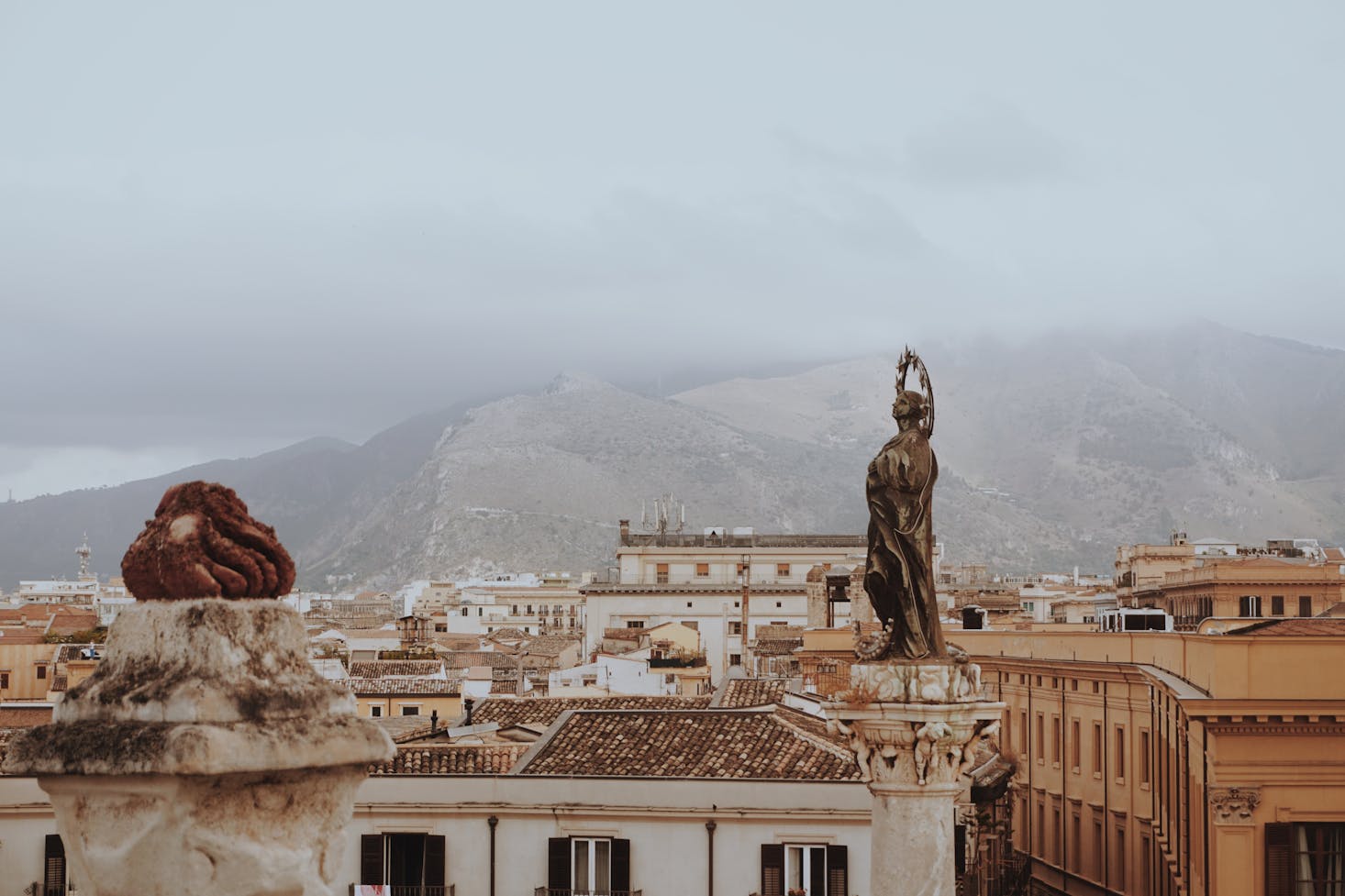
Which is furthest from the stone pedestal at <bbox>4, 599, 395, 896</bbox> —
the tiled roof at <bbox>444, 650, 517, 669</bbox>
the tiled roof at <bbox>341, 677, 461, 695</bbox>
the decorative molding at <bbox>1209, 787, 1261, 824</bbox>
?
the tiled roof at <bbox>444, 650, 517, 669</bbox>

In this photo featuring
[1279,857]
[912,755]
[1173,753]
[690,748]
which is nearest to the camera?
[912,755]

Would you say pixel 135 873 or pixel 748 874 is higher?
pixel 135 873

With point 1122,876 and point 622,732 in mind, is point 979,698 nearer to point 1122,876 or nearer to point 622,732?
point 622,732

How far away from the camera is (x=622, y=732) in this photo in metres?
30.1

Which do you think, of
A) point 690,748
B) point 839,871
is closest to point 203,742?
point 839,871

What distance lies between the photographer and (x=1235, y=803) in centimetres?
2545

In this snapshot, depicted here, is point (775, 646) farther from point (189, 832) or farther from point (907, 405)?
point (189, 832)

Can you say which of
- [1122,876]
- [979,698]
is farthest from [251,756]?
[1122,876]

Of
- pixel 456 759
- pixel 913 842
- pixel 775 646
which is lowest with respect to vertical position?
pixel 456 759

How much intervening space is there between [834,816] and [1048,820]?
75.3ft

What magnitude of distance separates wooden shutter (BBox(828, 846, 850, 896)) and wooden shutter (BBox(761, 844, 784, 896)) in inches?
25.0

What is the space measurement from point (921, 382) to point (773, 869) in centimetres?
1246

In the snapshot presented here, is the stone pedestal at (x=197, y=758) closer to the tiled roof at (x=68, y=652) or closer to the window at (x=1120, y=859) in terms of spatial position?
the window at (x=1120, y=859)

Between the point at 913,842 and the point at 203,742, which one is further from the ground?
the point at 203,742
